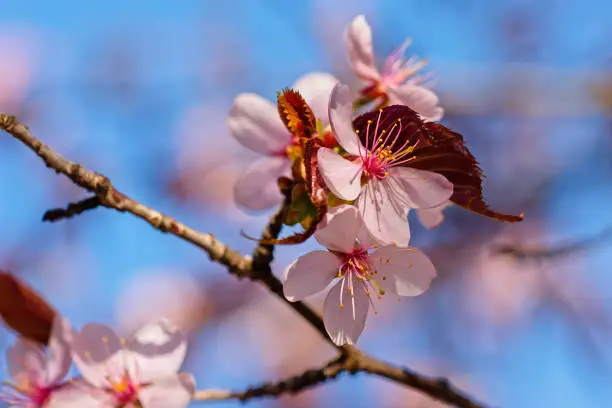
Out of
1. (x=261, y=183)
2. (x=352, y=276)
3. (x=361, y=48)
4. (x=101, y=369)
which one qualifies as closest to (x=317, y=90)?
(x=361, y=48)

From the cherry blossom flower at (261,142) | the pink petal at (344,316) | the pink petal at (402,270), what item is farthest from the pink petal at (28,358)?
the pink petal at (402,270)

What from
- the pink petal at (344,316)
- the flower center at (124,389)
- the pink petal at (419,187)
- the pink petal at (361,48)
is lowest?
the flower center at (124,389)

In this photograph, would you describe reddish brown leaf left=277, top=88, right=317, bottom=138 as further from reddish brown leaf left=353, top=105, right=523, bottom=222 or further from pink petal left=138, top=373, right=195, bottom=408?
pink petal left=138, top=373, right=195, bottom=408

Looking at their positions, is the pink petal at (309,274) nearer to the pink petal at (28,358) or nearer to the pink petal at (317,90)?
the pink petal at (317,90)

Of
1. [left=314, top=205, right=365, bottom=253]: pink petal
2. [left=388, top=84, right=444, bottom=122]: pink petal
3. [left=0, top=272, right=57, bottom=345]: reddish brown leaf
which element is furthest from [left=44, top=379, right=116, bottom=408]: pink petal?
[left=388, top=84, right=444, bottom=122]: pink petal

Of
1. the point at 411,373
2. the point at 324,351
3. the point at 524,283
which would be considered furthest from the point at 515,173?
the point at 411,373

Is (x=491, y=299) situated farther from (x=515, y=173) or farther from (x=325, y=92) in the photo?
(x=325, y=92)

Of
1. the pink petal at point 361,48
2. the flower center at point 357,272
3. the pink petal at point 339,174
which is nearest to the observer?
the pink petal at point 339,174
